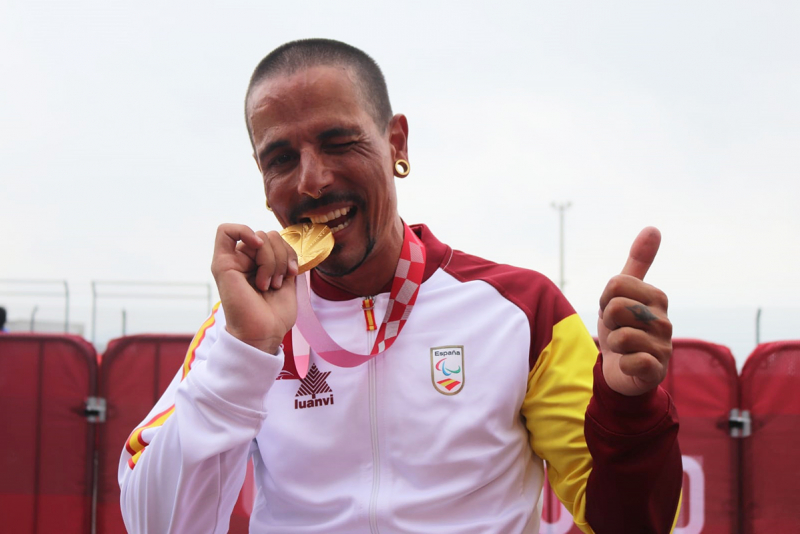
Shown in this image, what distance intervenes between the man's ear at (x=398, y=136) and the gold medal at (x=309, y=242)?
52cm

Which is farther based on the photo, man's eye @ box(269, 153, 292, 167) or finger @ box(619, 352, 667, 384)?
man's eye @ box(269, 153, 292, 167)

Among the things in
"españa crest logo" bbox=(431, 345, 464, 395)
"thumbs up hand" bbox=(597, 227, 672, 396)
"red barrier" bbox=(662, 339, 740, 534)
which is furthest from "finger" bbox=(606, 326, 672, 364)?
"red barrier" bbox=(662, 339, 740, 534)

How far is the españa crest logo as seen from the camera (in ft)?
7.92

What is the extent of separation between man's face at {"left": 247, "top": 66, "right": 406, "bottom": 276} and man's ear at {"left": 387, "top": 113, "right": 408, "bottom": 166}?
22cm

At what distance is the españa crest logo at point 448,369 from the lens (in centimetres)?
241

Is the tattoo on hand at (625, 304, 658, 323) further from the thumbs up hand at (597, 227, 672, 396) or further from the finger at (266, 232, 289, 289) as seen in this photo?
the finger at (266, 232, 289, 289)

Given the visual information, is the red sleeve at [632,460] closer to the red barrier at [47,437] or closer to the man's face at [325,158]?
the man's face at [325,158]

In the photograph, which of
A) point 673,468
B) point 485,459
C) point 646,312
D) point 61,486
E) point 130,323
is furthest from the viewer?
point 130,323

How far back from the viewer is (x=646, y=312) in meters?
1.71

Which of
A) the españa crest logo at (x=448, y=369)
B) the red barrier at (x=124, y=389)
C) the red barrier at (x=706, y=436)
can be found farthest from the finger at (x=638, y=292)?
the red barrier at (x=124, y=389)

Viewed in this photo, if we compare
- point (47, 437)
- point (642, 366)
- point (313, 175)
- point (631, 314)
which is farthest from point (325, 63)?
point (47, 437)

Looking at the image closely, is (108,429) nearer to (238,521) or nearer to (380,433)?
(238,521)

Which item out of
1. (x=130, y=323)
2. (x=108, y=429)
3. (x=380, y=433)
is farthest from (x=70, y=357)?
(x=130, y=323)

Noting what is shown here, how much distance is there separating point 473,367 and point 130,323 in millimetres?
10895
